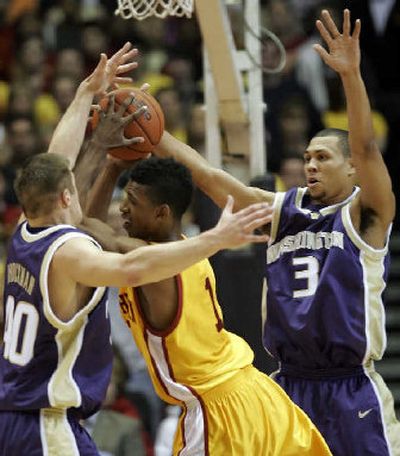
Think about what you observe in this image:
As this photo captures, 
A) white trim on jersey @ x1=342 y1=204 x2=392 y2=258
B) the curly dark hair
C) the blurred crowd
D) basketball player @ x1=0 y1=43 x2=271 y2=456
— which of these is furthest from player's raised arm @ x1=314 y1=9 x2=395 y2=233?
the blurred crowd

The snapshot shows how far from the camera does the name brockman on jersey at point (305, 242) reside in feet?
21.3

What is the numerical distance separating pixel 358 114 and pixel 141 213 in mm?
1107

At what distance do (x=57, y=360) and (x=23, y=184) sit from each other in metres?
0.79

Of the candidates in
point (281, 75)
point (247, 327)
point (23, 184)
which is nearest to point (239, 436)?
point (23, 184)

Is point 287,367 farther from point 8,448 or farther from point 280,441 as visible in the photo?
point 8,448

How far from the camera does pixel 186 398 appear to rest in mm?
6250

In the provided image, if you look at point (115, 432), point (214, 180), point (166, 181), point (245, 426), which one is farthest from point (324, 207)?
point (115, 432)

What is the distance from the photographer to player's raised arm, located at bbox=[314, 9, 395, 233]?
624cm

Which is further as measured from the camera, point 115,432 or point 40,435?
point 115,432

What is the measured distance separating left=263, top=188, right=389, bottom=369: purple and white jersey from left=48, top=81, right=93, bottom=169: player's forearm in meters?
1.13

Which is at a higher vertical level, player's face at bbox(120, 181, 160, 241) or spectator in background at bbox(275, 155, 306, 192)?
player's face at bbox(120, 181, 160, 241)

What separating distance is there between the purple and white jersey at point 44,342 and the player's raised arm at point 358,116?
1.35m

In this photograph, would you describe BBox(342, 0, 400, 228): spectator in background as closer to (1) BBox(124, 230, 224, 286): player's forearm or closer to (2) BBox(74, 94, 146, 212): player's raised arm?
(2) BBox(74, 94, 146, 212): player's raised arm

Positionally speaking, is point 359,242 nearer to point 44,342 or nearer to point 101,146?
point 101,146
